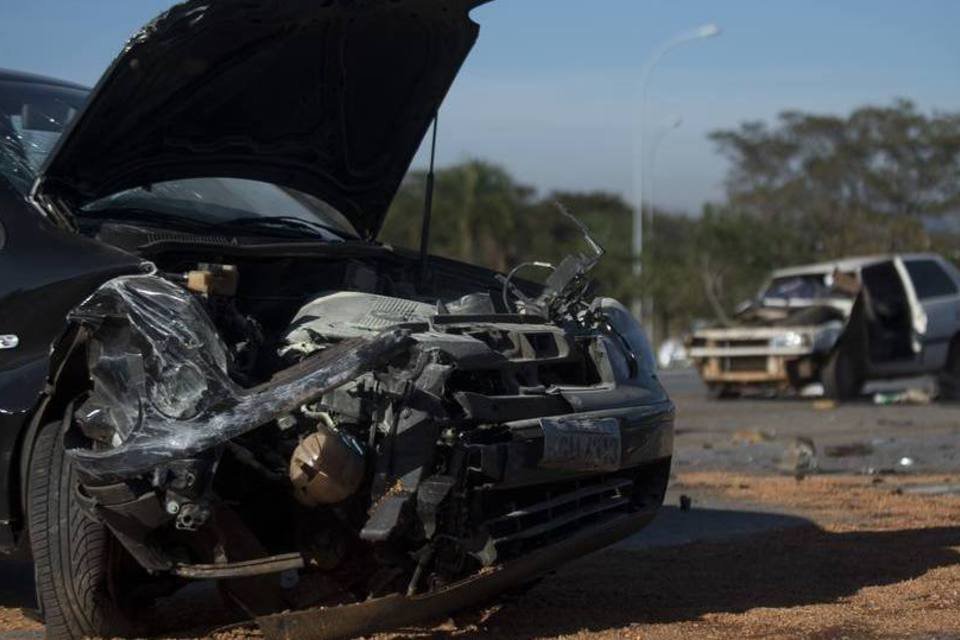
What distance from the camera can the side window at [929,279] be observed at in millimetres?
19375

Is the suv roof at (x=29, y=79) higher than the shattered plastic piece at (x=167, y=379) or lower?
higher

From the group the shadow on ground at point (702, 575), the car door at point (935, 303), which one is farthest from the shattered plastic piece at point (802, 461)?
the car door at point (935, 303)

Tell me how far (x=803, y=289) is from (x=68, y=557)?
1581cm

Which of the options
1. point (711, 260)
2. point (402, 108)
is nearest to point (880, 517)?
point (402, 108)

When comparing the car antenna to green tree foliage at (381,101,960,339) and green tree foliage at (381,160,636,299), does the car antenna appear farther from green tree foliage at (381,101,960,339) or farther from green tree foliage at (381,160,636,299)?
green tree foliage at (381,160,636,299)

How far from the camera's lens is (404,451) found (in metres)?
4.34

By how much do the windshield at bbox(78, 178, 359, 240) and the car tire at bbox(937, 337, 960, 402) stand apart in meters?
14.2

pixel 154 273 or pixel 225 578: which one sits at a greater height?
pixel 154 273

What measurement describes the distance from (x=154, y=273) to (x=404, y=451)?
1.10m

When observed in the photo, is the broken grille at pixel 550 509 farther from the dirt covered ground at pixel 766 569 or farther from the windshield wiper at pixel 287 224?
the windshield wiper at pixel 287 224

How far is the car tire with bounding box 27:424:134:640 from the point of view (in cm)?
461

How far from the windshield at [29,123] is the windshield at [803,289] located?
14.0 meters

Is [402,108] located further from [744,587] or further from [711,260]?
[711,260]

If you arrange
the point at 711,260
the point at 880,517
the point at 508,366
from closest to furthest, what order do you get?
the point at 508,366, the point at 880,517, the point at 711,260
